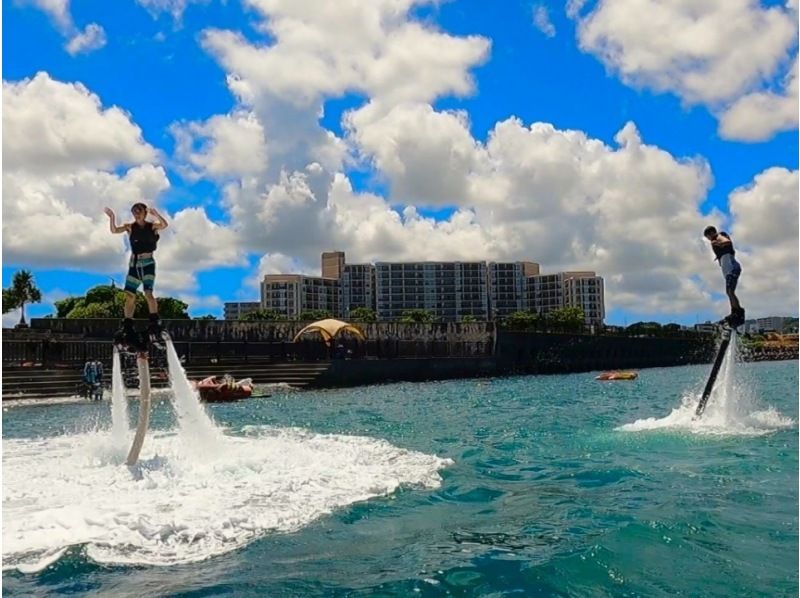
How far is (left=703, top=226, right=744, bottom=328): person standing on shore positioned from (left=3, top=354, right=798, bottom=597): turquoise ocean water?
103 inches

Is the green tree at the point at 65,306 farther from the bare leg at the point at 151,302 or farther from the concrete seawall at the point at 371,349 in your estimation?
the bare leg at the point at 151,302

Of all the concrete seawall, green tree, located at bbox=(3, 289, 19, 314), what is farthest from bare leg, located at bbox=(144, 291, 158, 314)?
green tree, located at bbox=(3, 289, 19, 314)

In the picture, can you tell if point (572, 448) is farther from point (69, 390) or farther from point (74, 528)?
point (69, 390)

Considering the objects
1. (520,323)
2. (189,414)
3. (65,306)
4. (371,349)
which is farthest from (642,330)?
(189,414)

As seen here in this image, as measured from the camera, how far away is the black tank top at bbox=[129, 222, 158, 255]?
1164cm

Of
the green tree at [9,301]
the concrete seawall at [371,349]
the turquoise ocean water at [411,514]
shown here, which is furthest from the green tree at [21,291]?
the turquoise ocean water at [411,514]

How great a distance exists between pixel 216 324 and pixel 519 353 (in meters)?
29.2

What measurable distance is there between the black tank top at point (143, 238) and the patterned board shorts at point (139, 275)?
148 millimetres

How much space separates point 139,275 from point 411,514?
5.90m

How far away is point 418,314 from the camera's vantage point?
486 ft

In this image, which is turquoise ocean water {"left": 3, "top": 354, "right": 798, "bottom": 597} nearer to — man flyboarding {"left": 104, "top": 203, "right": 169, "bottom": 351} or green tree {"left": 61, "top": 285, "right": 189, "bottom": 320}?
man flyboarding {"left": 104, "top": 203, "right": 169, "bottom": 351}

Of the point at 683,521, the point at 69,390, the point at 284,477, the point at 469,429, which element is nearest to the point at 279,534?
the point at 284,477

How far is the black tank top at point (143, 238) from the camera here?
1164 cm

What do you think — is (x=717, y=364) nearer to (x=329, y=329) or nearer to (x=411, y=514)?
(x=411, y=514)
